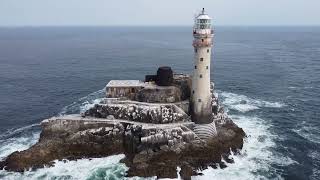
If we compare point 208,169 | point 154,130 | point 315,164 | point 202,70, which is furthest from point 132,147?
point 315,164

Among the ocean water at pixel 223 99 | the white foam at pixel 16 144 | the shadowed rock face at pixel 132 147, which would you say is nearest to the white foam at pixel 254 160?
the ocean water at pixel 223 99

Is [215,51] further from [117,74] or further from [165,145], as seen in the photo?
[165,145]

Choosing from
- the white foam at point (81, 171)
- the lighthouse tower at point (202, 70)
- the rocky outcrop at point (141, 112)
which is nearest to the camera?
the white foam at point (81, 171)

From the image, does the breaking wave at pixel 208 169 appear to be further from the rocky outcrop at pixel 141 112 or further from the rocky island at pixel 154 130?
the rocky outcrop at pixel 141 112

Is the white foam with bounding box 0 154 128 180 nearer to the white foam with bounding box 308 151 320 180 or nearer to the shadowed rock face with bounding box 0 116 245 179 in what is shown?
the shadowed rock face with bounding box 0 116 245 179

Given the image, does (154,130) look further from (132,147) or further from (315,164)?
(315,164)

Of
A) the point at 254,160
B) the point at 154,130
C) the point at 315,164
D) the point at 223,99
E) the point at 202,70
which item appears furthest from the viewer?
the point at 223,99
